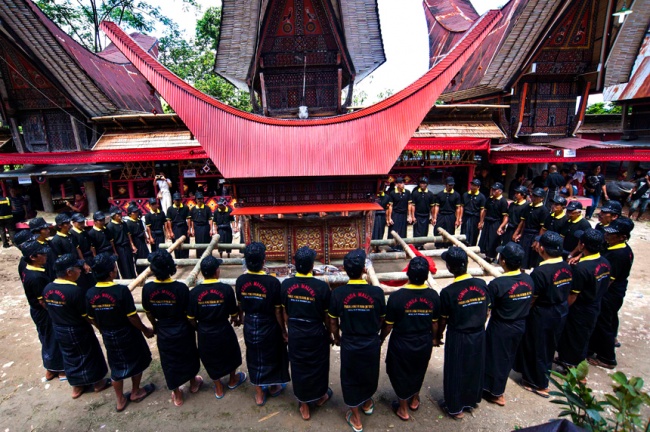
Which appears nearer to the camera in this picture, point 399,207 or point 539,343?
point 539,343

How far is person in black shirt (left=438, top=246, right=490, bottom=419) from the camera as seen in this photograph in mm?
3516

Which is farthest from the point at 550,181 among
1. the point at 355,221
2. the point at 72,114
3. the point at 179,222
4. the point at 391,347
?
the point at 72,114

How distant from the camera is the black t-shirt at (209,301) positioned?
12.7 ft

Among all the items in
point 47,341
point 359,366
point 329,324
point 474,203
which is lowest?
point 47,341

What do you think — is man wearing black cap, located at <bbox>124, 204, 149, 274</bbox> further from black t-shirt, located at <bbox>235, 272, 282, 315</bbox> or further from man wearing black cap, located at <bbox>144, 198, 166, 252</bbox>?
black t-shirt, located at <bbox>235, 272, 282, 315</bbox>

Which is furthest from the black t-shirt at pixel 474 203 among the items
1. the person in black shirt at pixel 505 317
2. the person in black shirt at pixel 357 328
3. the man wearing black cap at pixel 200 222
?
the man wearing black cap at pixel 200 222

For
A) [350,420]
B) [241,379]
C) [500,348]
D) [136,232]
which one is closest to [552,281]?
[500,348]

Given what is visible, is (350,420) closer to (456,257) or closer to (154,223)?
(456,257)

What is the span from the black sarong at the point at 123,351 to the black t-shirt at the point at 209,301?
79 centimetres

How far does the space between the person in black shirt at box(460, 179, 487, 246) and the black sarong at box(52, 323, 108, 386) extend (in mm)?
8261

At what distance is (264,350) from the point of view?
4020 millimetres

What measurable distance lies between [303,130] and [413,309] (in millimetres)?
3828

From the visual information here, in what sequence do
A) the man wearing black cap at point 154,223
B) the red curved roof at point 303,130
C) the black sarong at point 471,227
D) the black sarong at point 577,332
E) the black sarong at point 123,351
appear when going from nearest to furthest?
the black sarong at point 123,351, the black sarong at point 577,332, the red curved roof at point 303,130, the man wearing black cap at point 154,223, the black sarong at point 471,227

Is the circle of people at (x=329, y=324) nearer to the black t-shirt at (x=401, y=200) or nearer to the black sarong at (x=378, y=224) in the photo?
the black t-shirt at (x=401, y=200)
